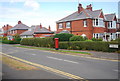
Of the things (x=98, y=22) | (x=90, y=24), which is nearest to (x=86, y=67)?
(x=90, y=24)

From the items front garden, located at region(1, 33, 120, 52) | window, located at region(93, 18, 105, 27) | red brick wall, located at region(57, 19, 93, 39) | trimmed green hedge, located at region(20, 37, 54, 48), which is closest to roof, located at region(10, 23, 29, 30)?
trimmed green hedge, located at region(20, 37, 54, 48)

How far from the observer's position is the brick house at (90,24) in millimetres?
33750

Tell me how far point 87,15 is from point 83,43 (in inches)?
516

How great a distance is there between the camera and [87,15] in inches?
1339

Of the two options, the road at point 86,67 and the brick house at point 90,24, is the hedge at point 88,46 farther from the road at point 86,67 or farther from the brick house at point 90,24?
the brick house at point 90,24

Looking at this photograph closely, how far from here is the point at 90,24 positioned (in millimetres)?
33469

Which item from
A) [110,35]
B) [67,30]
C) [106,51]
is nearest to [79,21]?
[67,30]

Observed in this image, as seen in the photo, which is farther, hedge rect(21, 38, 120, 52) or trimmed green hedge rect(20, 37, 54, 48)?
trimmed green hedge rect(20, 37, 54, 48)

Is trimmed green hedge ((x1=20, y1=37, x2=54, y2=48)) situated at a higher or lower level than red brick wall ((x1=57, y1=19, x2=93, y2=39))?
lower

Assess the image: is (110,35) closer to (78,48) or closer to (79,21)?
A: (79,21)

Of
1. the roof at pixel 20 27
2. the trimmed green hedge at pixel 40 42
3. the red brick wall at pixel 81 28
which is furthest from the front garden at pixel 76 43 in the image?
the roof at pixel 20 27

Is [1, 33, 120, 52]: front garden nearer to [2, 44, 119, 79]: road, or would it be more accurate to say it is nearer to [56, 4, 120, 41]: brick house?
[2, 44, 119, 79]: road

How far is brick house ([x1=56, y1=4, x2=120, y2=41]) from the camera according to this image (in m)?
33.8

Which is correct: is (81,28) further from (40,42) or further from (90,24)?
(40,42)
